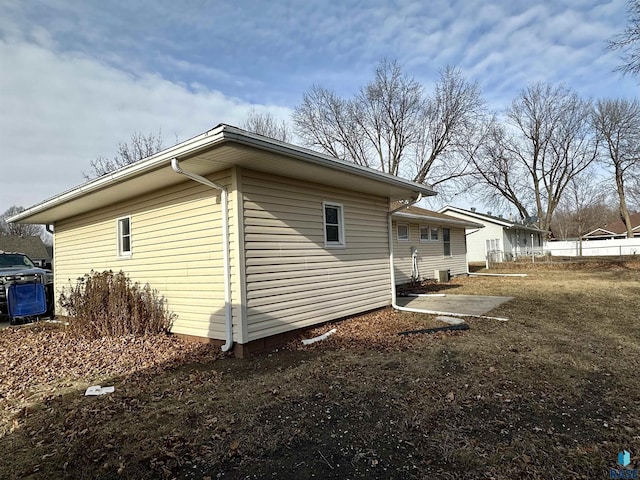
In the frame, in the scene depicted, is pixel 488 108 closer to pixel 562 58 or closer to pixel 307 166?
pixel 562 58

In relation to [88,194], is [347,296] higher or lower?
lower

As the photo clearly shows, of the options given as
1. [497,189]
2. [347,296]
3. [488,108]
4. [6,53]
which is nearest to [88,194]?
[6,53]

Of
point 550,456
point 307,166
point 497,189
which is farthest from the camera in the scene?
point 497,189

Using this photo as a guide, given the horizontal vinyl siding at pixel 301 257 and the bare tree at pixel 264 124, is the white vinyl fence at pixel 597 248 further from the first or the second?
the horizontal vinyl siding at pixel 301 257

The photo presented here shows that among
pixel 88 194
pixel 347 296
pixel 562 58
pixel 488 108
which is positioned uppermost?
pixel 488 108

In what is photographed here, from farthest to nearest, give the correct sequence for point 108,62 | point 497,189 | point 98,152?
point 497,189
point 98,152
point 108,62

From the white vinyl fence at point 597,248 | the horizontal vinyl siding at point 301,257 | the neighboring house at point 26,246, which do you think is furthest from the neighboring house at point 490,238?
the neighboring house at point 26,246

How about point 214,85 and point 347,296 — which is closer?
point 347,296

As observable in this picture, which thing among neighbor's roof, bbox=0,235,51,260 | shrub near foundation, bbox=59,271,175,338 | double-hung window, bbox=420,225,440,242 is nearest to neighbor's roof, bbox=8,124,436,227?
shrub near foundation, bbox=59,271,175,338

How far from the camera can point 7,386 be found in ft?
14.2

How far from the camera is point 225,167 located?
5297 mm

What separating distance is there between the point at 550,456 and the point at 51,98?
1341cm

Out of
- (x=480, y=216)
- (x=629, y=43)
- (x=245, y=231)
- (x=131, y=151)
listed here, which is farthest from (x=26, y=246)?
(x=629, y=43)

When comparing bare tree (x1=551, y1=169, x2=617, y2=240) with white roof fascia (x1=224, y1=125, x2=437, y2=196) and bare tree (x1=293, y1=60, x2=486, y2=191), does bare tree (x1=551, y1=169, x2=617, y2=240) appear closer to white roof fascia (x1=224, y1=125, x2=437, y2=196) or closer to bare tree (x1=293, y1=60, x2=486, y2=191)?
bare tree (x1=293, y1=60, x2=486, y2=191)
